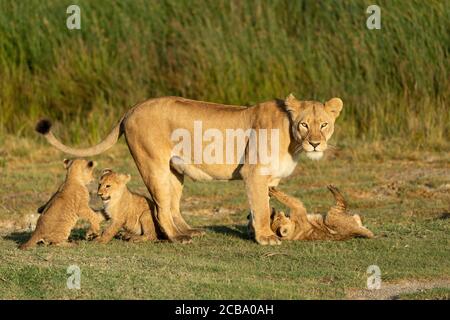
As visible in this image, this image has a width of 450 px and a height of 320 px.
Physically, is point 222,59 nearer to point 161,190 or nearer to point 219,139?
point 219,139

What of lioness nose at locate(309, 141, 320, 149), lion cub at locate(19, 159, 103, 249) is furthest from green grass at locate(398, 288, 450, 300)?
lion cub at locate(19, 159, 103, 249)

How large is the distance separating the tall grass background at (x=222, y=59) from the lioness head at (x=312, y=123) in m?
5.10

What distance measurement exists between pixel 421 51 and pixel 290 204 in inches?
226

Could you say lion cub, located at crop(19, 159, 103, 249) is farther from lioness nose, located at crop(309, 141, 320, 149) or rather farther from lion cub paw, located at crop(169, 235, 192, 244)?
lioness nose, located at crop(309, 141, 320, 149)

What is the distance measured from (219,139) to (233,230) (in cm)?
101

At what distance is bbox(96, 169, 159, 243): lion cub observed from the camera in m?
9.02

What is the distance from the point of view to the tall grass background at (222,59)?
14.1 m

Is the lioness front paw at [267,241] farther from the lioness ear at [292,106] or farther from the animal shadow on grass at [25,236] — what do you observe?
the animal shadow on grass at [25,236]

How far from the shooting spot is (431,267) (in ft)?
26.4

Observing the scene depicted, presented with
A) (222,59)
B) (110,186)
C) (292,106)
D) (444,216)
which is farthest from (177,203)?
(222,59)
